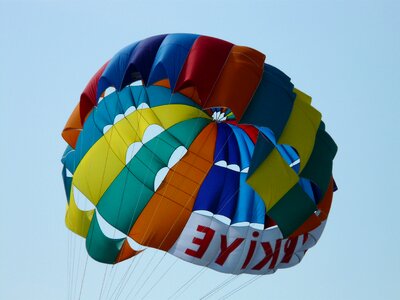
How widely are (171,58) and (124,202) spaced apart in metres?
2.59

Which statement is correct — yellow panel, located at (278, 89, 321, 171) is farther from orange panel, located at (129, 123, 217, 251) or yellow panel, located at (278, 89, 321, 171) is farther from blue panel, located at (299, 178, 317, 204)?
orange panel, located at (129, 123, 217, 251)

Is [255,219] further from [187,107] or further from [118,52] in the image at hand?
[118,52]

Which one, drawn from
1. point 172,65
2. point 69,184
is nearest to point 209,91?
point 172,65

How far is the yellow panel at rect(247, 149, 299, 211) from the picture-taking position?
65.5 ft

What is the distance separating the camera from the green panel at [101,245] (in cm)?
2111

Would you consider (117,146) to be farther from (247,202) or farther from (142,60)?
(247,202)

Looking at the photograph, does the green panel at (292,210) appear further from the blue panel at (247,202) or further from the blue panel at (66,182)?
the blue panel at (66,182)

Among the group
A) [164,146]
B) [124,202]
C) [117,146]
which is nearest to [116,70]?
[117,146]

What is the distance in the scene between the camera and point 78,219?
21594 mm

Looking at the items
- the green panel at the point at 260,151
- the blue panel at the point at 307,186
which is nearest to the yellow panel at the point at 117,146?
the green panel at the point at 260,151

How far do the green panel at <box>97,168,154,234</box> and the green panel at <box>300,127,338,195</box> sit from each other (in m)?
2.59

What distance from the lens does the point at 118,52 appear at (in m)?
21.0

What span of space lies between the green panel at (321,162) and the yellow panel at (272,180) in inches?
10.0

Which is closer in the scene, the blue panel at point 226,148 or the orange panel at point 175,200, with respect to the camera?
the orange panel at point 175,200
